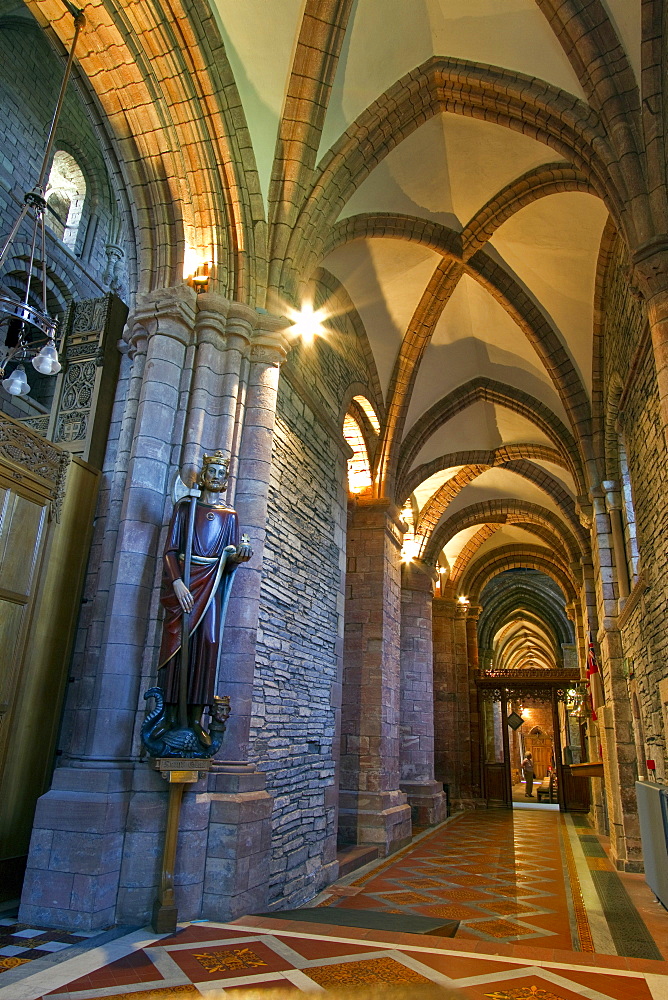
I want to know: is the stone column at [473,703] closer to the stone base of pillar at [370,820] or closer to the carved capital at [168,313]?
the stone base of pillar at [370,820]

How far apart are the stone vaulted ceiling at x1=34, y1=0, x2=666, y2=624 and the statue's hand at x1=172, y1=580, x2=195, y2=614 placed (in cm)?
281

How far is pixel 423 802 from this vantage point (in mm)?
13789

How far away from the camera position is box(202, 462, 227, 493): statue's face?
17.6 feet

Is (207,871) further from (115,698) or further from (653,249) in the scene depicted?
(653,249)

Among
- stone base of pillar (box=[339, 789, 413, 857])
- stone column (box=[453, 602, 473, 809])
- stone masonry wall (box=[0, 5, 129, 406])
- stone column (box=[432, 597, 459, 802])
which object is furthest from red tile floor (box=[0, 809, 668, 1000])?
stone column (box=[453, 602, 473, 809])

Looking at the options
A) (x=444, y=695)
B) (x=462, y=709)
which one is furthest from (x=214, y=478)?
(x=462, y=709)

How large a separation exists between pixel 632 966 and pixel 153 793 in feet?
10.4

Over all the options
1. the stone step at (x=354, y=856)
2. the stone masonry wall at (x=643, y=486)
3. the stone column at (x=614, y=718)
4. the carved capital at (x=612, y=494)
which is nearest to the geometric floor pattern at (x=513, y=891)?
the stone step at (x=354, y=856)

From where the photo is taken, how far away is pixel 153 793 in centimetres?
488

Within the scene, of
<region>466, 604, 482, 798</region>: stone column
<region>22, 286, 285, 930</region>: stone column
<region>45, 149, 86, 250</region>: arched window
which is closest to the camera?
<region>22, 286, 285, 930</region>: stone column

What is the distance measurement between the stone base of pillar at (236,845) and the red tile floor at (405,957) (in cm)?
20

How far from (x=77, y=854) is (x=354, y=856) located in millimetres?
5085

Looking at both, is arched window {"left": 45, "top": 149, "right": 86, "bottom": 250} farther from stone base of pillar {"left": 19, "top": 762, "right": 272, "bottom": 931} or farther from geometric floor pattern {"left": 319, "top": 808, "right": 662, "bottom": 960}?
geometric floor pattern {"left": 319, "top": 808, "right": 662, "bottom": 960}

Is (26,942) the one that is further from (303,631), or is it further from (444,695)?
(444,695)
